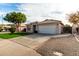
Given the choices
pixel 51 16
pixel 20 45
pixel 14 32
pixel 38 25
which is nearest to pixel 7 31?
pixel 14 32

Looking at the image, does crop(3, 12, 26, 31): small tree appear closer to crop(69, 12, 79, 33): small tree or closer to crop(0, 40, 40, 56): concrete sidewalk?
crop(0, 40, 40, 56): concrete sidewalk

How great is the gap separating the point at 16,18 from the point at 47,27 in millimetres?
680

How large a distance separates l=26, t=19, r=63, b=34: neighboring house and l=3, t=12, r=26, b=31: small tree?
218 millimetres

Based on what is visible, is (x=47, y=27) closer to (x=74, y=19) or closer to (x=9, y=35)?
(x=74, y=19)

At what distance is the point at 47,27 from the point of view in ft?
12.3

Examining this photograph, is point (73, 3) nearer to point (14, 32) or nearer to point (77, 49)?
point (77, 49)

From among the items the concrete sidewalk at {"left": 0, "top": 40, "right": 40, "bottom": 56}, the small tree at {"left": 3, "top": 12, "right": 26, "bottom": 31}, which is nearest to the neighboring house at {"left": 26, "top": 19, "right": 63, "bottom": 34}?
the small tree at {"left": 3, "top": 12, "right": 26, "bottom": 31}

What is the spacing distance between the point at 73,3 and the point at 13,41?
146 centimetres

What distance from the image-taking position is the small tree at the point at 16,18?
367cm

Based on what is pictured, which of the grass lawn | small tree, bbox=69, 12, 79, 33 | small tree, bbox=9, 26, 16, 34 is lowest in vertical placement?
the grass lawn

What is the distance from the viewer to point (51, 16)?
12.1 feet

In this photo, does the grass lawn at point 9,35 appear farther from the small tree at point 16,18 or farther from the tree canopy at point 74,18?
the tree canopy at point 74,18

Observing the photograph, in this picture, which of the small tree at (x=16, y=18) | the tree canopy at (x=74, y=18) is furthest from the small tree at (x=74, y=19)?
the small tree at (x=16, y=18)

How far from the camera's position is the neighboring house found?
369 cm
